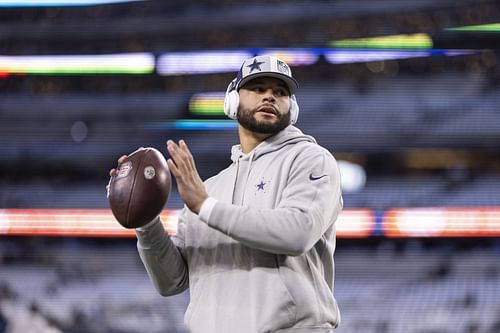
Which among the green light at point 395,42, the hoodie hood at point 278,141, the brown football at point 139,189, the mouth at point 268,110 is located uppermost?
the green light at point 395,42

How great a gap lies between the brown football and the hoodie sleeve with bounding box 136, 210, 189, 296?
0.19 feet

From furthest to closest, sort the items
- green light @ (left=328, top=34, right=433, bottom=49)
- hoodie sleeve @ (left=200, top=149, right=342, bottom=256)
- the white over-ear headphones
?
1. green light @ (left=328, top=34, right=433, bottom=49)
2. the white over-ear headphones
3. hoodie sleeve @ (left=200, top=149, right=342, bottom=256)

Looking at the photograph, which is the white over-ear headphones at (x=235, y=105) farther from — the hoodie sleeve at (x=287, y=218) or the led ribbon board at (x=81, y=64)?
the led ribbon board at (x=81, y=64)

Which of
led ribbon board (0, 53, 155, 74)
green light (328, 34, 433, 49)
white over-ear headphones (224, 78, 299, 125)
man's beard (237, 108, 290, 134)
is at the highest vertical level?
green light (328, 34, 433, 49)

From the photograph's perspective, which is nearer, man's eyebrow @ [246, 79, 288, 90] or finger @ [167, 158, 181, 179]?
finger @ [167, 158, 181, 179]

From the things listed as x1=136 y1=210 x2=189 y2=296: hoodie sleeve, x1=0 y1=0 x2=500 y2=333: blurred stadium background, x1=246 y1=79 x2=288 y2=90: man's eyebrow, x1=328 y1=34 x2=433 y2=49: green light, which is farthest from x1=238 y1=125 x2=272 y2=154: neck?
x1=328 y1=34 x2=433 y2=49: green light

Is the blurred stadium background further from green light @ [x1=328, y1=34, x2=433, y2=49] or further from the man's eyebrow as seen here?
the man's eyebrow

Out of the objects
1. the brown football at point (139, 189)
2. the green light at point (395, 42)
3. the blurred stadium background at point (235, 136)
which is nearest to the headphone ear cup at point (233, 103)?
the brown football at point (139, 189)

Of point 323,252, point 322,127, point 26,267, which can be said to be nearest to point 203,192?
point 323,252

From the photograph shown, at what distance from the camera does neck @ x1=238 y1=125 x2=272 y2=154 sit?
2143 mm

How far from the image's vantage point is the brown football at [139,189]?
2.04 m

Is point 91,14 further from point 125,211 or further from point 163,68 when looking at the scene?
point 125,211

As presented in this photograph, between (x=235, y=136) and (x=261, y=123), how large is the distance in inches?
125

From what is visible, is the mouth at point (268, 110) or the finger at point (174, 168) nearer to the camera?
the finger at point (174, 168)
